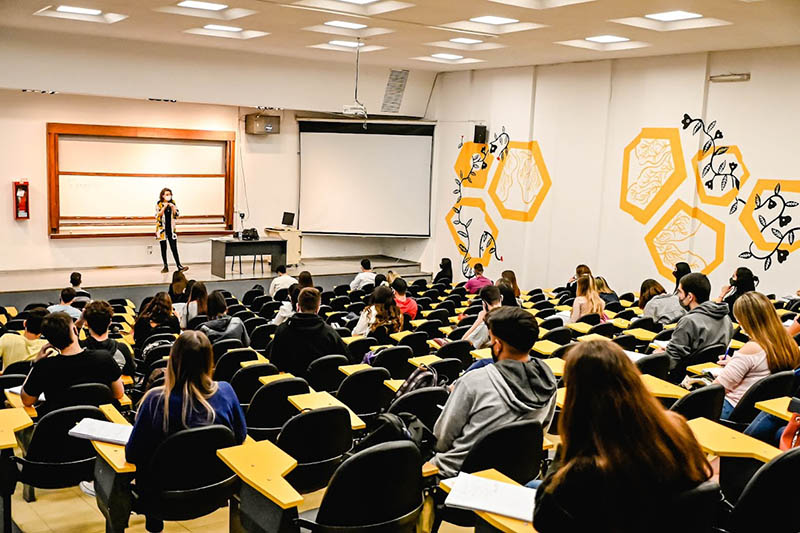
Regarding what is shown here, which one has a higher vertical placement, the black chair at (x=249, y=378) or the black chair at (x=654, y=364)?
the black chair at (x=654, y=364)

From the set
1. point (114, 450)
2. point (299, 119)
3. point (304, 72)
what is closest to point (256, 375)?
point (114, 450)

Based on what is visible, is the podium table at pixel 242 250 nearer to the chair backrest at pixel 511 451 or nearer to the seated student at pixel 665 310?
the seated student at pixel 665 310

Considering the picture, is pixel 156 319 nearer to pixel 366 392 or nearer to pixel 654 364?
pixel 366 392

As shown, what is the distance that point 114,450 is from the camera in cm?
339

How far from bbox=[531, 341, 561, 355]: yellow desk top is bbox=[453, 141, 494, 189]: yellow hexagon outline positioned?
30.4 ft

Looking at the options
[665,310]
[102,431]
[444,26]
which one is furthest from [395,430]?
[444,26]

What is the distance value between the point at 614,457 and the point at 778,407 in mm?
2030

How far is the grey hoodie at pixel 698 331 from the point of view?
219 inches

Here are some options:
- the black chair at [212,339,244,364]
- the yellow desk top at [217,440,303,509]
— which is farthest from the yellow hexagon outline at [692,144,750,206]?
the yellow desk top at [217,440,303,509]

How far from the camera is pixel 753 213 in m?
10.8

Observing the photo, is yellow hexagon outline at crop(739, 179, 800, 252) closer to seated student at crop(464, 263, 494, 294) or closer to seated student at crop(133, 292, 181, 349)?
seated student at crop(464, 263, 494, 294)

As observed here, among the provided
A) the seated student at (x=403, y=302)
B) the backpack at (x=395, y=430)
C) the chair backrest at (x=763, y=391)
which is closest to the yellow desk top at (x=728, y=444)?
the chair backrest at (x=763, y=391)

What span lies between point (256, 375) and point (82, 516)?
133 centimetres

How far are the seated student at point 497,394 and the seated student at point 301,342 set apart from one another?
2.35m
